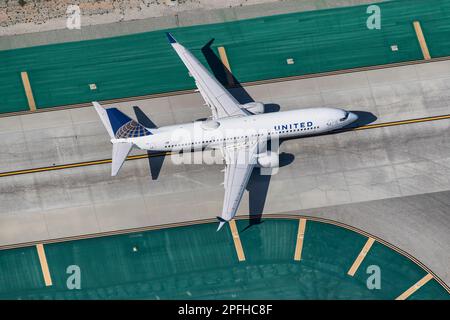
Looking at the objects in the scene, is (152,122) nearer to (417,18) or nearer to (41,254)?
(41,254)

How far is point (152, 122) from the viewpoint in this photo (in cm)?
7188

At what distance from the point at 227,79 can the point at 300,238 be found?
17.9 meters

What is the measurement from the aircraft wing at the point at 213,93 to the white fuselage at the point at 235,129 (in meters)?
1.40

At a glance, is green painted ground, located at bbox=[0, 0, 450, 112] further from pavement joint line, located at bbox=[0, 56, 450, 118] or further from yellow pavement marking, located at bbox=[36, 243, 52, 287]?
yellow pavement marking, located at bbox=[36, 243, 52, 287]

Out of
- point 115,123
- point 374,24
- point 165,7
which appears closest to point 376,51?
point 374,24

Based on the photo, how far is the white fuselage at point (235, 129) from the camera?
6800cm

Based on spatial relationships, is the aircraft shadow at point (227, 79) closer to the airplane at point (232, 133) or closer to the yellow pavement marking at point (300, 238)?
the airplane at point (232, 133)

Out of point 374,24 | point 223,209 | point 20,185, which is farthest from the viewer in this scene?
point 374,24

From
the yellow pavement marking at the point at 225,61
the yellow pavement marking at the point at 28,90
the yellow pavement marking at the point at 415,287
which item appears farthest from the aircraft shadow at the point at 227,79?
the yellow pavement marking at the point at 415,287

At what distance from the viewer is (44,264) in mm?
68750

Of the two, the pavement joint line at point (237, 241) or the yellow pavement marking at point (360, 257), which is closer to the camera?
the yellow pavement marking at point (360, 257)

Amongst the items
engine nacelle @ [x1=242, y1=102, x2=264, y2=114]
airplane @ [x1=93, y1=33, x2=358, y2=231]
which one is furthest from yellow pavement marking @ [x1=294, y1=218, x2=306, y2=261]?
engine nacelle @ [x1=242, y1=102, x2=264, y2=114]

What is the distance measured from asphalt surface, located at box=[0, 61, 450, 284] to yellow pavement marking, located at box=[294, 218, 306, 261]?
1.20 meters
